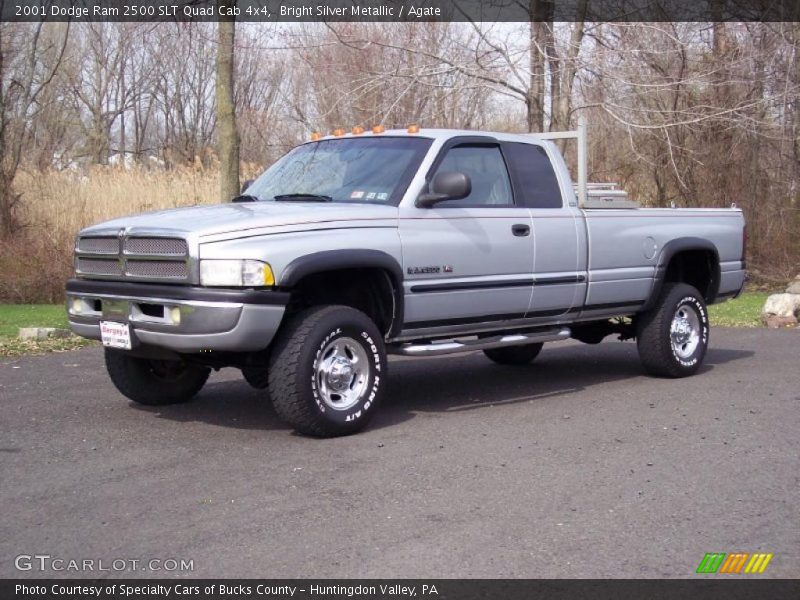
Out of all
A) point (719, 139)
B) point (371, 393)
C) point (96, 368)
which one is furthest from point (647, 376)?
point (719, 139)

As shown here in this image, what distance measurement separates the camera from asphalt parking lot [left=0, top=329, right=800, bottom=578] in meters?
4.61

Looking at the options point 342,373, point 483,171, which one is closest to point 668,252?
point 483,171

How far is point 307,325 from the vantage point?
6730mm

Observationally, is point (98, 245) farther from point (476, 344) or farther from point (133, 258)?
point (476, 344)

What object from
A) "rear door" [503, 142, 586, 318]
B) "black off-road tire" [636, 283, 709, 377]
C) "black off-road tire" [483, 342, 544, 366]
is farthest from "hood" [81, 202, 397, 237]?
"black off-road tire" [483, 342, 544, 366]

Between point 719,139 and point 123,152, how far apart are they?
899 inches

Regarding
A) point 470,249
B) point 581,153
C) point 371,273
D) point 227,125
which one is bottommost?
point 371,273

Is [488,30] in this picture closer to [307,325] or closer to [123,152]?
[307,325]

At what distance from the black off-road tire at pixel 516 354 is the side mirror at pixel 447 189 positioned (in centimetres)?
299

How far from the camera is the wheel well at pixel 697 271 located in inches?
388

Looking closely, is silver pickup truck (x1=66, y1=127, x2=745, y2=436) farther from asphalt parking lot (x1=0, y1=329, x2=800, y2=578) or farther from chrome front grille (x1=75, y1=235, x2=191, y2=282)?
asphalt parking lot (x1=0, y1=329, x2=800, y2=578)

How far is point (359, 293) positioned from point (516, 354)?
320 cm

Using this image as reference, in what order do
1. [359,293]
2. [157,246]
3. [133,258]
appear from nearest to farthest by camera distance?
[157,246] < [133,258] < [359,293]

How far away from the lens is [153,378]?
310 inches
